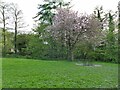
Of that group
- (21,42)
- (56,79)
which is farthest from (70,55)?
(56,79)

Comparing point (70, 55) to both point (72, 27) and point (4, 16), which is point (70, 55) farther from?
point (4, 16)

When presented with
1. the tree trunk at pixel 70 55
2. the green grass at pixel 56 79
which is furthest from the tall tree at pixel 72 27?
the green grass at pixel 56 79

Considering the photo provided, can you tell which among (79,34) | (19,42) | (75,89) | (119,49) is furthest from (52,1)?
(75,89)

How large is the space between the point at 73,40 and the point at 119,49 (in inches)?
291

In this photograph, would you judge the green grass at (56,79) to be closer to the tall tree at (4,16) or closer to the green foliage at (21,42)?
the tall tree at (4,16)

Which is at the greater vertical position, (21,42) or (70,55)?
(21,42)

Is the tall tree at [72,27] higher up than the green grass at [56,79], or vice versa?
the tall tree at [72,27]

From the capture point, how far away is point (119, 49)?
8719 mm

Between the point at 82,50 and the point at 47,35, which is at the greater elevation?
the point at 47,35

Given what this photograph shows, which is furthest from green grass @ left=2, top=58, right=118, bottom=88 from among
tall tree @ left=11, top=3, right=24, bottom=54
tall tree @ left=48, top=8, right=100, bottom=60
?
tall tree @ left=11, top=3, right=24, bottom=54

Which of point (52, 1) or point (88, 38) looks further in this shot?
point (52, 1)

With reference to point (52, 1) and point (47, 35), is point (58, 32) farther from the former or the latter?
point (52, 1)

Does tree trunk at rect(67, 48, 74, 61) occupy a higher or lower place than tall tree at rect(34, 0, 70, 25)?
lower

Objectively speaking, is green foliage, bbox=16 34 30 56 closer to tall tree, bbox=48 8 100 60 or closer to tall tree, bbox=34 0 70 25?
tall tree, bbox=34 0 70 25
